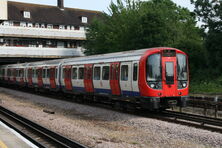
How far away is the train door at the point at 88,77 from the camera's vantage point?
70.0 ft

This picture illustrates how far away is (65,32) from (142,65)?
3557 centimetres

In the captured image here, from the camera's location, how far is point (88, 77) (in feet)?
70.9

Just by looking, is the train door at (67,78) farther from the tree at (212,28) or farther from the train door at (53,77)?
the tree at (212,28)

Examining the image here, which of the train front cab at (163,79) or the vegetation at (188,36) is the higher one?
the vegetation at (188,36)

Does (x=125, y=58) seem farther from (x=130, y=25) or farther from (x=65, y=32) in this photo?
(x=65, y=32)

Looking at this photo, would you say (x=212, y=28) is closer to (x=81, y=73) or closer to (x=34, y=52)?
(x=81, y=73)

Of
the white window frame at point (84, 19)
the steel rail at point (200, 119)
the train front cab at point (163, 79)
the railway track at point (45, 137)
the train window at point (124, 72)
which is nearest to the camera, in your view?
the railway track at point (45, 137)

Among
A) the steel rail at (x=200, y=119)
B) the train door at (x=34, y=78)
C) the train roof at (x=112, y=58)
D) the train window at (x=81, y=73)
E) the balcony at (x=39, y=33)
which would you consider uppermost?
the balcony at (x=39, y=33)

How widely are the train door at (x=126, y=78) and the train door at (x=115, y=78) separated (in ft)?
1.37

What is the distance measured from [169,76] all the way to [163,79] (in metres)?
0.37

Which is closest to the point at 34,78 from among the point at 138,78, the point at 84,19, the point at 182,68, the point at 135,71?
the point at 135,71

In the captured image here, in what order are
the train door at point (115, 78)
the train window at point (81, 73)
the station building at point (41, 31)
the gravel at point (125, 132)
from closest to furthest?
the gravel at point (125, 132) → the train door at point (115, 78) → the train window at point (81, 73) → the station building at point (41, 31)

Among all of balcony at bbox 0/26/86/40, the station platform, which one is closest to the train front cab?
the station platform

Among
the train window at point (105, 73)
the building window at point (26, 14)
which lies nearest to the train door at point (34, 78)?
the train window at point (105, 73)
